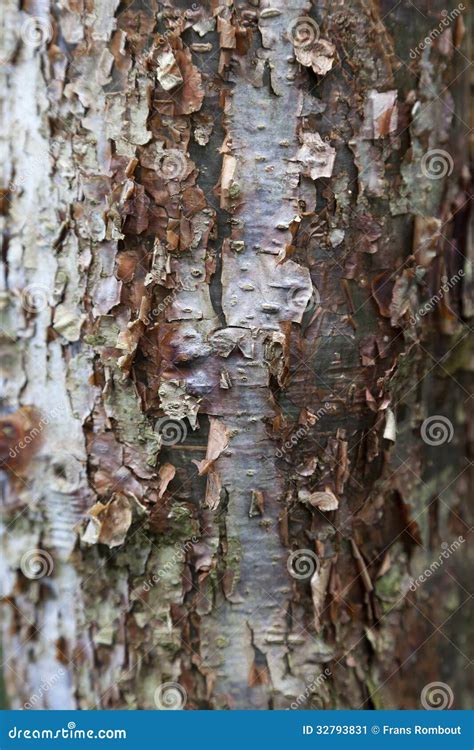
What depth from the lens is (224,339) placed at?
940 mm

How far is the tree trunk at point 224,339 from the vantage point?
912mm

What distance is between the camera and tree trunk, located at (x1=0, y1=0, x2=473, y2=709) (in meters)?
0.91

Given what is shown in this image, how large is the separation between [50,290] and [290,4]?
0.55m

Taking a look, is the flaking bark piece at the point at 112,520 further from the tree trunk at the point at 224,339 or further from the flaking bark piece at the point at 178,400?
the flaking bark piece at the point at 178,400

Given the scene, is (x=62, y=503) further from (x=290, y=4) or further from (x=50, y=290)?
(x=290, y=4)

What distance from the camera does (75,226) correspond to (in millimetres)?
969

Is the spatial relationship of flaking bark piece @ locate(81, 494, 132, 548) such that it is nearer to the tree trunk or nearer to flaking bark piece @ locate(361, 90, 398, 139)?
the tree trunk

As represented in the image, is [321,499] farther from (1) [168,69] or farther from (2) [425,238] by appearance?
(1) [168,69]

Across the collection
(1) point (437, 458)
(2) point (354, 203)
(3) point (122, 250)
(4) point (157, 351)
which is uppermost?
(2) point (354, 203)

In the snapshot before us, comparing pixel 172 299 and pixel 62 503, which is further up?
pixel 172 299

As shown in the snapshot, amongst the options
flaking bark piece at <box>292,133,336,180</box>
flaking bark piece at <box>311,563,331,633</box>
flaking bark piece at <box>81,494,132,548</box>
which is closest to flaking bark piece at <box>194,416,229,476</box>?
flaking bark piece at <box>81,494,132,548</box>

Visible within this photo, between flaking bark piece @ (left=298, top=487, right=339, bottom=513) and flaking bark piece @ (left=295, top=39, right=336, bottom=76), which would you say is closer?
flaking bark piece @ (left=295, top=39, right=336, bottom=76)

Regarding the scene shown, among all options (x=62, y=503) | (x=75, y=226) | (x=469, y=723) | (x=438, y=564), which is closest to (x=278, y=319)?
(x=75, y=226)

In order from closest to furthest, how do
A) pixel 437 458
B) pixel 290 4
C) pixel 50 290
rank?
pixel 290 4
pixel 50 290
pixel 437 458
